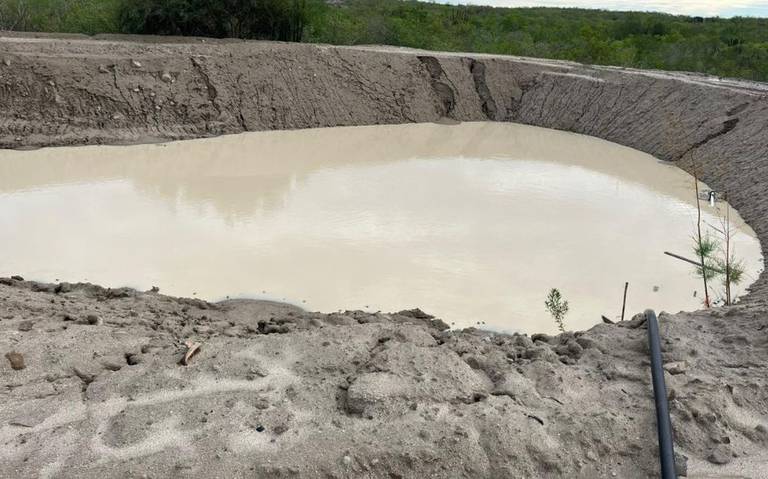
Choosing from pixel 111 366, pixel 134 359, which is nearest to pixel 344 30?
pixel 134 359

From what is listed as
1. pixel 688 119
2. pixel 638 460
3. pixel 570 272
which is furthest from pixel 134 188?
pixel 688 119

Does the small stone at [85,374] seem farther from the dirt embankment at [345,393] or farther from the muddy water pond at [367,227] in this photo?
the muddy water pond at [367,227]

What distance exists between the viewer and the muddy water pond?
7633 millimetres

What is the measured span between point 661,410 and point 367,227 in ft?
19.8

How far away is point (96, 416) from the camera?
3.97 meters

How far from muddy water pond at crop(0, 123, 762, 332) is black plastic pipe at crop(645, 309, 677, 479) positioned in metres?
2.14

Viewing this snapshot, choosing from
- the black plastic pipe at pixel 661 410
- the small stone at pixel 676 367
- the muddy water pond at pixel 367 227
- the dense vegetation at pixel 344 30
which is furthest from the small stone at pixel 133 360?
the dense vegetation at pixel 344 30

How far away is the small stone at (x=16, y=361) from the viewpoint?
4555 mm

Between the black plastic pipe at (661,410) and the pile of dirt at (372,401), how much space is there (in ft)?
0.32

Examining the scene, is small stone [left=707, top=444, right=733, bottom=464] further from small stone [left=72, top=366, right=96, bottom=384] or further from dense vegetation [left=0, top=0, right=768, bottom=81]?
dense vegetation [left=0, top=0, right=768, bottom=81]

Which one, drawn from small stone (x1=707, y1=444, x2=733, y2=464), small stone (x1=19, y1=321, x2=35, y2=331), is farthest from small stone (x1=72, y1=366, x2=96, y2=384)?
small stone (x1=707, y1=444, x2=733, y2=464)

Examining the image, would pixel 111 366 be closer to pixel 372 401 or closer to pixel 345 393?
pixel 345 393

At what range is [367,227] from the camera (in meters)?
9.56

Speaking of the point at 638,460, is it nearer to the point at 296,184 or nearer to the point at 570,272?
the point at 570,272
